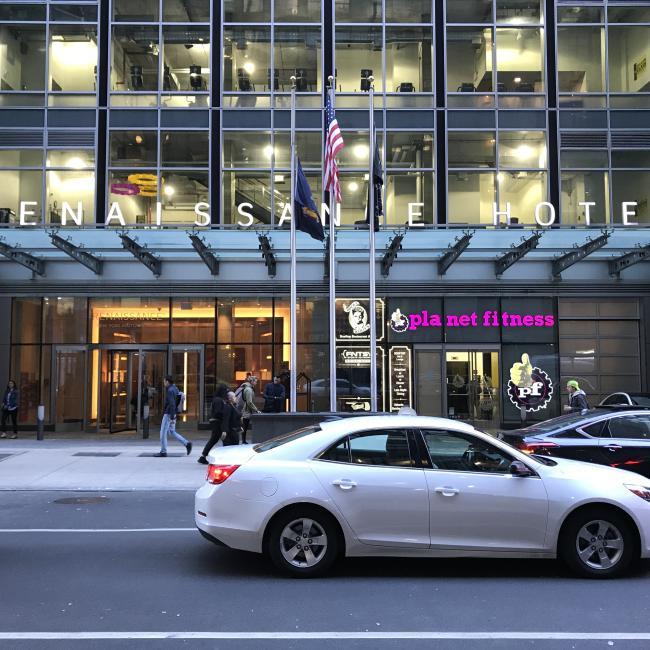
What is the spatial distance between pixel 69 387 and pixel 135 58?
10.4m

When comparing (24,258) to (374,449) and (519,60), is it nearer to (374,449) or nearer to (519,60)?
(519,60)

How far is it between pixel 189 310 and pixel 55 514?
12.3m

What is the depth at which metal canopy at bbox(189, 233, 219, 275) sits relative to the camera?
1866cm

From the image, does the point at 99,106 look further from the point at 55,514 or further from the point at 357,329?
the point at 55,514

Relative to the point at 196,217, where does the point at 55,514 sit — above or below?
below

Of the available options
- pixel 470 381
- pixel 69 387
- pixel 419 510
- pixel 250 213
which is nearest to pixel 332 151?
pixel 250 213

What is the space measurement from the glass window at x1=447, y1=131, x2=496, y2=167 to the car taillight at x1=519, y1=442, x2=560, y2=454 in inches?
552

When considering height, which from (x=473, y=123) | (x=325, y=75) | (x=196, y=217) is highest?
(x=325, y=75)

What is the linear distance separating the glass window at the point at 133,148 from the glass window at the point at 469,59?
9420mm

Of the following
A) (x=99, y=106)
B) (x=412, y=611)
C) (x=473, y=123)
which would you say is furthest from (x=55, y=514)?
(x=473, y=123)

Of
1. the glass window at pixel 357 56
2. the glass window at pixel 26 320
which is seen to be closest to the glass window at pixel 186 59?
the glass window at pixel 357 56

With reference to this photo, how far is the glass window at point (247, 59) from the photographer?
22.0 metres

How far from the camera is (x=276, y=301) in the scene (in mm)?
21438

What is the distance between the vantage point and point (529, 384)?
21.4 meters
